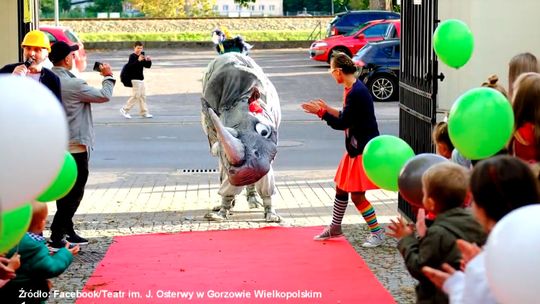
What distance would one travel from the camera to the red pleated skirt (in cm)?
1010

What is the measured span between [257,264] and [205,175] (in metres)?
6.08

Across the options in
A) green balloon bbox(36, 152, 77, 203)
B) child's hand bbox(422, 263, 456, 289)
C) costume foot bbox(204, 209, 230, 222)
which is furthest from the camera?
costume foot bbox(204, 209, 230, 222)

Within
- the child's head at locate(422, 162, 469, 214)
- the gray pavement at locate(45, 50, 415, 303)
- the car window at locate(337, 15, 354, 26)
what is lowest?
the gray pavement at locate(45, 50, 415, 303)

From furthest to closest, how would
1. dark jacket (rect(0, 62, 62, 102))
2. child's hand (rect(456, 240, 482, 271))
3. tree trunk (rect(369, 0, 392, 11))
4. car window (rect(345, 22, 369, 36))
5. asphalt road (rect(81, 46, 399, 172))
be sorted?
tree trunk (rect(369, 0, 392, 11)) < car window (rect(345, 22, 369, 36)) < asphalt road (rect(81, 46, 399, 172)) < dark jacket (rect(0, 62, 62, 102)) < child's hand (rect(456, 240, 482, 271))

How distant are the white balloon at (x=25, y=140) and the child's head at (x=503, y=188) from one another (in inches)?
69.7

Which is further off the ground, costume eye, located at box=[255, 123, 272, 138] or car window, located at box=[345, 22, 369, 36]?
car window, located at box=[345, 22, 369, 36]

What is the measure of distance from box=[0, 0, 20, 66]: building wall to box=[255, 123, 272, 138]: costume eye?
10.7ft

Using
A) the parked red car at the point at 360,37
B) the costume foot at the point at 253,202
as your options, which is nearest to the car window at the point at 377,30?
the parked red car at the point at 360,37

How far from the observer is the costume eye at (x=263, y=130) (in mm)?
10781

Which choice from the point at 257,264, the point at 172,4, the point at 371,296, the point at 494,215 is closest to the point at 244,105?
the point at 257,264

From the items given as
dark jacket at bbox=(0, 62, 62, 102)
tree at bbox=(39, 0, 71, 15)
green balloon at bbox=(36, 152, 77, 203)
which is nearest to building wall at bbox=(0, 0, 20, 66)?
dark jacket at bbox=(0, 62, 62, 102)

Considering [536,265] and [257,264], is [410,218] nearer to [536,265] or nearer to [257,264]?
[257,264]

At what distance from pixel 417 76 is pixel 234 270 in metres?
3.00

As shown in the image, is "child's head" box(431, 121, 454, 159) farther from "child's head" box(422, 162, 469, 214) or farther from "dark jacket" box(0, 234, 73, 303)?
"dark jacket" box(0, 234, 73, 303)
